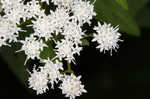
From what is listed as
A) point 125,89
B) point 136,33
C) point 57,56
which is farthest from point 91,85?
point 57,56

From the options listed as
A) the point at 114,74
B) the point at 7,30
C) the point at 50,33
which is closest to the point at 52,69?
the point at 50,33

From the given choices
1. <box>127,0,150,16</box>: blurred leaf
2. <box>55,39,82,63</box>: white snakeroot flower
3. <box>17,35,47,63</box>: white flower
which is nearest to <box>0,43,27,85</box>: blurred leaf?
<box>17,35,47,63</box>: white flower

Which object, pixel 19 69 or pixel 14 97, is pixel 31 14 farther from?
pixel 14 97

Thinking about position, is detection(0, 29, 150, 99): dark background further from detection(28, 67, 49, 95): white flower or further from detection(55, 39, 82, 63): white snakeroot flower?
detection(55, 39, 82, 63): white snakeroot flower

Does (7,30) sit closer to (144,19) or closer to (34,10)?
(34,10)

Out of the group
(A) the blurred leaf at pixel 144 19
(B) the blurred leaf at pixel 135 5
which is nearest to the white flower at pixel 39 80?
(B) the blurred leaf at pixel 135 5

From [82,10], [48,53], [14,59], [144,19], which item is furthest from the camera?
[144,19]

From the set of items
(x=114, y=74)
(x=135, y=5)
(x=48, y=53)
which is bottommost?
(x=48, y=53)
